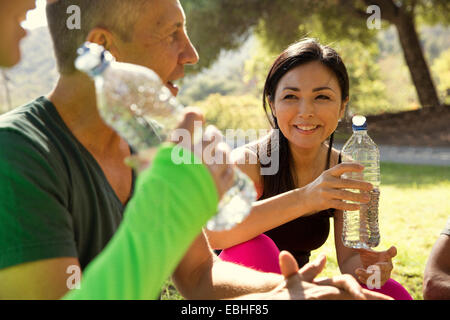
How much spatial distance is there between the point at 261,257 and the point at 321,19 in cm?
1568

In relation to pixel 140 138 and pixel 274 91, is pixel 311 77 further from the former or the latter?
pixel 140 138

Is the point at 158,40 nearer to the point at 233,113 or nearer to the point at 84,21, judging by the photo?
the point at 84,21

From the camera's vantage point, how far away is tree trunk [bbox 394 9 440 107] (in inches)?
665

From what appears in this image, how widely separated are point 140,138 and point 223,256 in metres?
1.62

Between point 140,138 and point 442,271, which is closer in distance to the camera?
point 140,138

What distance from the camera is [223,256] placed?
2908 millimetres

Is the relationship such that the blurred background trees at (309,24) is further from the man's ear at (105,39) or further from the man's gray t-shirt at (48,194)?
the man's gray t-shirt at (48,194)

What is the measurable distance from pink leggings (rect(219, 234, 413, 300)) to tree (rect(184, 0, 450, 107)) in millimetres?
14491

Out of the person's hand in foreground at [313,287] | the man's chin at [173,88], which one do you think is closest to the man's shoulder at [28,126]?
the man's chin at [173,88]

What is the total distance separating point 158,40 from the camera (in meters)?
1.94

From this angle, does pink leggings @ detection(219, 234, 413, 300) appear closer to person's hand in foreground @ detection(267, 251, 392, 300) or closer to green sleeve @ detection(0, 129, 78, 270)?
person's hand in foreground @ detection(267, 251, 392, 300)

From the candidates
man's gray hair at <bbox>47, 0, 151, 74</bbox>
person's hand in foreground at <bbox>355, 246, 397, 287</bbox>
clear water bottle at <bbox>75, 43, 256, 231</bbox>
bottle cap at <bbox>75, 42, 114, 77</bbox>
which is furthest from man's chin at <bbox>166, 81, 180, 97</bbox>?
person's hand in foreground at <bbox>355, 246, 397, 287</bbox>

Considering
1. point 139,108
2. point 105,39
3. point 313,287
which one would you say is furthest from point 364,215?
point 139,108
